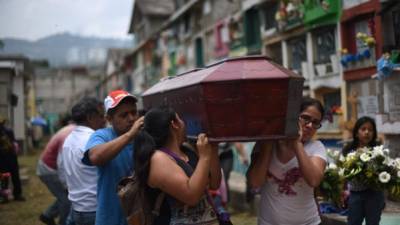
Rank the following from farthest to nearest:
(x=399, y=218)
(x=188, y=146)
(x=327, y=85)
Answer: (x=327, y=85) < (x=399, y=218) < (x=188, y=146)

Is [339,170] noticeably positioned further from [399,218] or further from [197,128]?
[197,128]

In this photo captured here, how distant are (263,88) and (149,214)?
1.05 meters

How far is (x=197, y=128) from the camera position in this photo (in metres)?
3.49

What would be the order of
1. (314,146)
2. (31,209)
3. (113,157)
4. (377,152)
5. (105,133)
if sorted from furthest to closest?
(31,209) → (377,152) → (105,133) → (113,157) → (314,146)

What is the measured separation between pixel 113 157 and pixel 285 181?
1221 mm

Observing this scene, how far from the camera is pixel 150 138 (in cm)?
328

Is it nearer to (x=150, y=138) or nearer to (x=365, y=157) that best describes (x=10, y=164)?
(x=365, y=157)

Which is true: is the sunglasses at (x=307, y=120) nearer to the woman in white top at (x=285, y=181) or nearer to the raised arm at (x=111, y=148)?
the woman in white top at (x=285, y=181)

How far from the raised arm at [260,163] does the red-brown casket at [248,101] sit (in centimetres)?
26

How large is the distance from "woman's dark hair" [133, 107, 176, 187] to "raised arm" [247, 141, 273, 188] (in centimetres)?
62

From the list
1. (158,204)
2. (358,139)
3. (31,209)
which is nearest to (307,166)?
(158,204)

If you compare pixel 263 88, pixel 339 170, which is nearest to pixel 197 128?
pixel 263 88

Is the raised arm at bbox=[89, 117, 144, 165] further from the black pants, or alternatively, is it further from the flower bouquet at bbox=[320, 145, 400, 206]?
the black pants

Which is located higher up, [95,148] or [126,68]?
[126,68]
